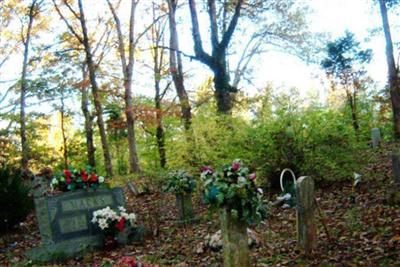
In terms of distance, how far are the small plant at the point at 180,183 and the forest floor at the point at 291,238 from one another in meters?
0.65

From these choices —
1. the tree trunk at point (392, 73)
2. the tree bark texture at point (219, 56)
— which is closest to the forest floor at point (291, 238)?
the tree bark texture at point (219, 56)

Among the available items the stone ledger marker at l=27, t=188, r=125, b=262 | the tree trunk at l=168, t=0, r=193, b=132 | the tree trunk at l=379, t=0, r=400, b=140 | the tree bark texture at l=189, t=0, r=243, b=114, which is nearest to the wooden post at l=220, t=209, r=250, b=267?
the stone ledger marker at l=27, t=188, r=125, b=262

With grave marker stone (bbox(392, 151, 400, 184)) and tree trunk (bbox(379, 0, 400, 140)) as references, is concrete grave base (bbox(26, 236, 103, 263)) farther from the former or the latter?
tree trunk (bbox(379, 0, 400, 140))

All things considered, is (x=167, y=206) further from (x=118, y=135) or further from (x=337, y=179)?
(x=118, y=135)

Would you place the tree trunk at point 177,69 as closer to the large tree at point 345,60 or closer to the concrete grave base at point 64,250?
→ the large tree at point 345,60

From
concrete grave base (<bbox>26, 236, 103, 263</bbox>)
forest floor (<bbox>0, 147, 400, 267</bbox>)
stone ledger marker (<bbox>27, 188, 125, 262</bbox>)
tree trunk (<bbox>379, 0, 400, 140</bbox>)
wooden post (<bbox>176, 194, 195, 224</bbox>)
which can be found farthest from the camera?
tree trunk (<bbox>379, 0, 400, 140</bbox>)

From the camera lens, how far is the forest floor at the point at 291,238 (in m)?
4.89

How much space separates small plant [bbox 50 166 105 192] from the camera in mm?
8062

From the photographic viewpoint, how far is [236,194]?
456 centimetres

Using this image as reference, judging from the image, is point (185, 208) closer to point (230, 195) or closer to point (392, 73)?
point (230, 195)

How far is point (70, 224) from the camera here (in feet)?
25.8

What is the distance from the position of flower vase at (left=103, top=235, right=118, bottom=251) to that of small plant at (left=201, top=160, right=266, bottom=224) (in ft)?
10.9

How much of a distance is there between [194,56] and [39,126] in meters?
11.8

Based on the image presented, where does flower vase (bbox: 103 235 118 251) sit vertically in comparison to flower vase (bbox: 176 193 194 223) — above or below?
below
